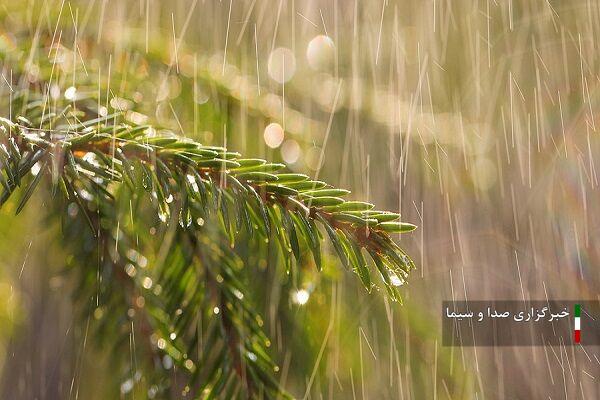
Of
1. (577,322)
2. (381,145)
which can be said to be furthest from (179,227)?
(577,322)

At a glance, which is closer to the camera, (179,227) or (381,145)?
(179,227)

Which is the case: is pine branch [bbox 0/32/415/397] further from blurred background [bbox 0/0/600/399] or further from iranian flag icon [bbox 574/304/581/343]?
iranian flag icon [bbox 574/304/581/343]

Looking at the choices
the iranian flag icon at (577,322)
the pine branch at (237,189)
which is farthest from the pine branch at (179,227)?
the iranian flag icon at (577,322)

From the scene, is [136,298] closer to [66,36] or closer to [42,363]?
[66,36]

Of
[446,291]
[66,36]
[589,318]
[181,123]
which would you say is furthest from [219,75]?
[589,318]

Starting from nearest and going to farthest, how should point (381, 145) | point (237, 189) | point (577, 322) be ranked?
1. point (237, 189)
2. point (381, 145)
3. point (577, 322)

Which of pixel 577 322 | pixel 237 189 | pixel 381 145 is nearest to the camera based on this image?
pixel 237 189

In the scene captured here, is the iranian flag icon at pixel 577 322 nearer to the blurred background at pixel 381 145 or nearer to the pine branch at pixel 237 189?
the blurred background at pixel 381 145

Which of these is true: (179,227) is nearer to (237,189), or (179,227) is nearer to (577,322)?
(237,189)

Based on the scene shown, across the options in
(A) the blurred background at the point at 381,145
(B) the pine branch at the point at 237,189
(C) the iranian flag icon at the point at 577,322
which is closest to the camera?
(B) the pine branch at the point at 237,189
